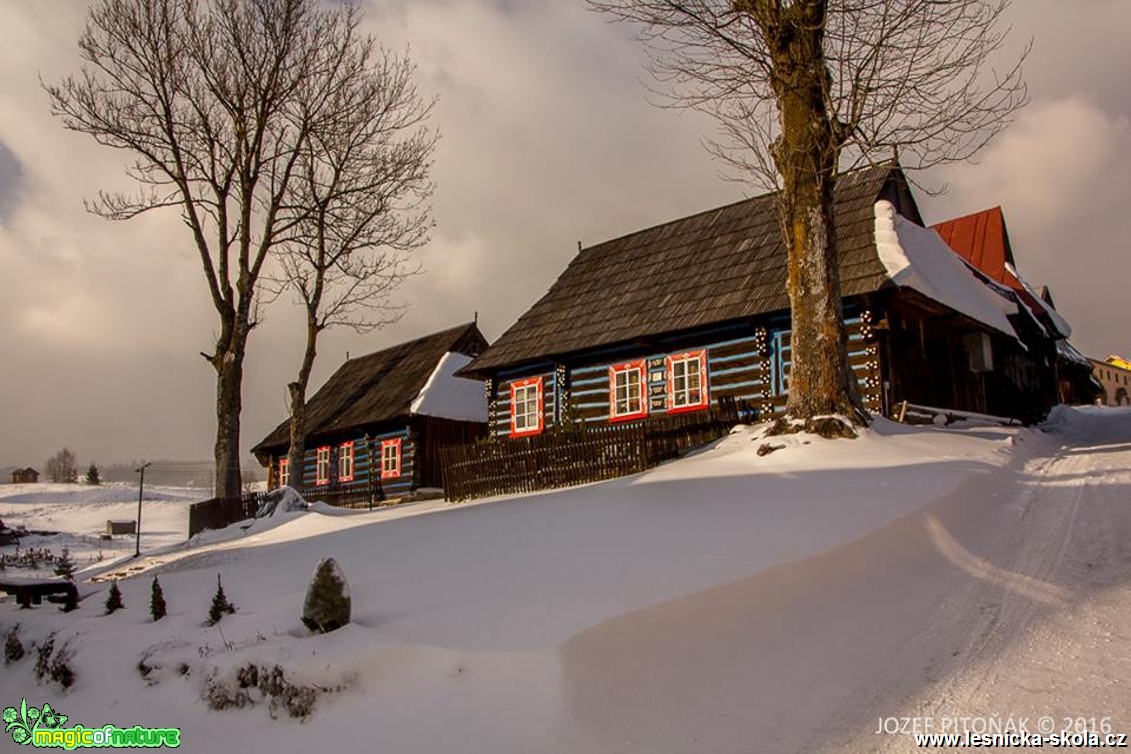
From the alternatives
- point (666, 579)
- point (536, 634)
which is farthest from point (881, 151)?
point (536, 634)

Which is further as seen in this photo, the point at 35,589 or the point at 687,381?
the point at 687,381

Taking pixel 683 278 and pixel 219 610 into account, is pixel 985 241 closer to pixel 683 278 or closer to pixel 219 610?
pixel 683 278

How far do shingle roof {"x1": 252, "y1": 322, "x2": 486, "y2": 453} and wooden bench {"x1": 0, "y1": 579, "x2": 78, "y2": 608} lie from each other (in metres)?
15.6

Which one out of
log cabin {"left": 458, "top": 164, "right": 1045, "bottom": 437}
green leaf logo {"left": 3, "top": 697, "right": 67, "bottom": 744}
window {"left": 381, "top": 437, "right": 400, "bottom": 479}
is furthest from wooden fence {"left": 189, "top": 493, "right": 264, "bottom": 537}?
green leaf logo {"left": 3, "top": 697, "right": 67, "bottom": 744}

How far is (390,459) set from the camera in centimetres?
2523

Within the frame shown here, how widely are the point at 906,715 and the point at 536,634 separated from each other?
2.09 m

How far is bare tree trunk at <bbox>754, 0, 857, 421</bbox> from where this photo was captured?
11.2m

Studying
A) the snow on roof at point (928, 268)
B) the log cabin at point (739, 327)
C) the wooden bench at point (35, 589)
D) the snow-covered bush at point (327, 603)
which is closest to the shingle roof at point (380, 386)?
the log cabin at point (739, 327)

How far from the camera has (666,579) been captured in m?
5.82

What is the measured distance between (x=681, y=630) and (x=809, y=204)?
7.95 meters

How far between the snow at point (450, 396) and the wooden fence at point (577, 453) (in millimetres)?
8859

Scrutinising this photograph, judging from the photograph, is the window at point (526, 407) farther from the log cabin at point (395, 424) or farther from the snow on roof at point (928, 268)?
the snow on roof at point (928, 268)

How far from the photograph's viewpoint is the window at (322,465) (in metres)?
28.1

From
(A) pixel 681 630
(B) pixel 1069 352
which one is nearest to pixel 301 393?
(A) pixel 681 630
